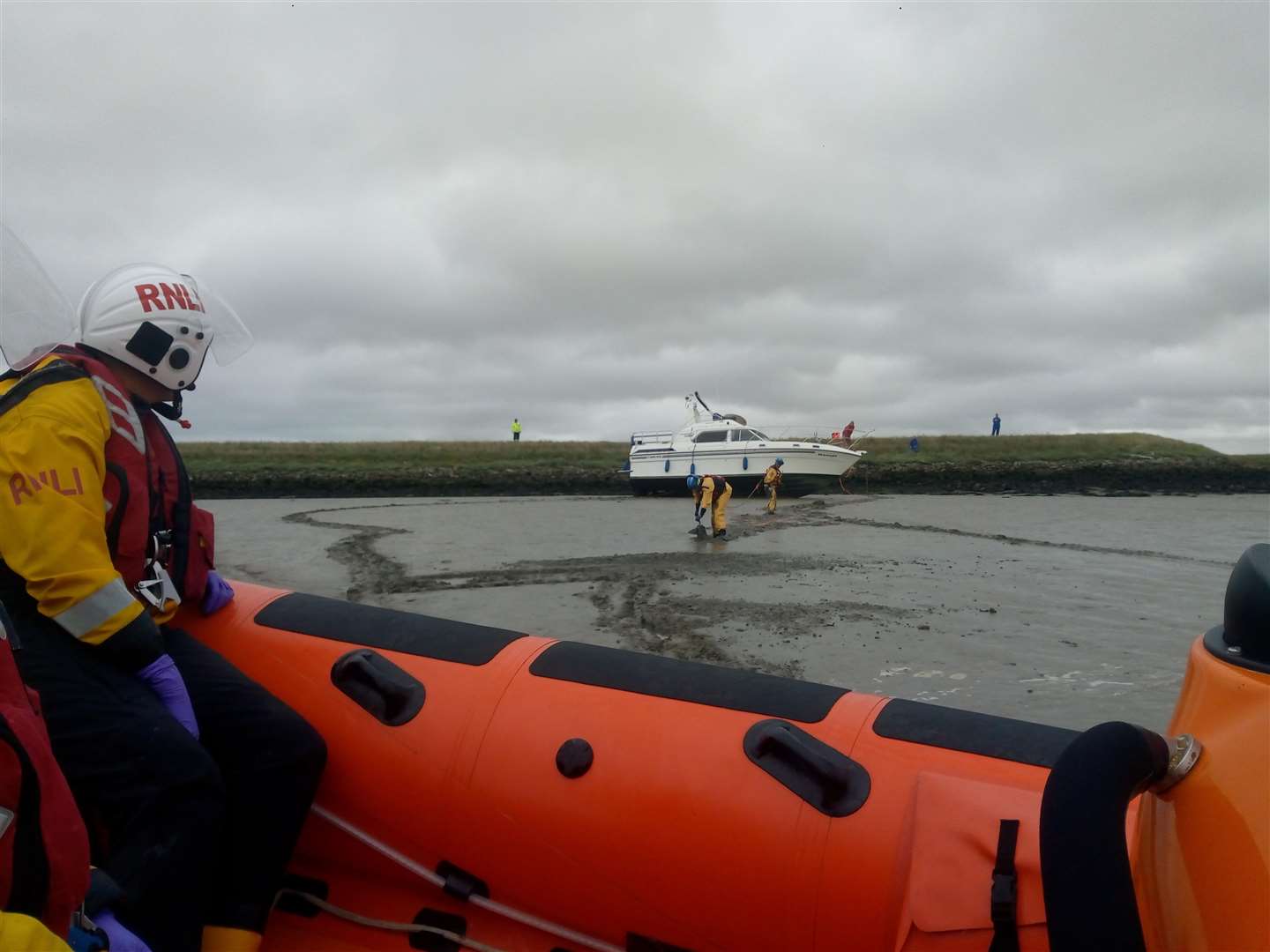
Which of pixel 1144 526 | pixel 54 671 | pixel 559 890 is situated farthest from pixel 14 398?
pixel 1144 526

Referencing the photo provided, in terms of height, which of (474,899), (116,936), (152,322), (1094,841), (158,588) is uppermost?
(152,322)

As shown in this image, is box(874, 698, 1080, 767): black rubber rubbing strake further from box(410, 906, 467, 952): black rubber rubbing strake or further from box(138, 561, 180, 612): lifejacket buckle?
box(138, 561, 180, 612): lifejacket buckle

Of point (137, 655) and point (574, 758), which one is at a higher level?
point (137, 655)

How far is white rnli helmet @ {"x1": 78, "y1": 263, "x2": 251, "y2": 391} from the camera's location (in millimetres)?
2436

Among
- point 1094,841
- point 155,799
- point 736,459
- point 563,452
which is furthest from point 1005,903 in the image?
point 563,452

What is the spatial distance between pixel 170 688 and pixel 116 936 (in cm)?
68

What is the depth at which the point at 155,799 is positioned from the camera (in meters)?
2.13

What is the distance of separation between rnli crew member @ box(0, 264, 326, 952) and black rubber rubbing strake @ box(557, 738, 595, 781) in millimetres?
750

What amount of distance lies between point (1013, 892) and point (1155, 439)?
5366cm

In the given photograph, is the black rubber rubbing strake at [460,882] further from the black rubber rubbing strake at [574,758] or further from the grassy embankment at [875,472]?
the grassy embankment at [875,472]

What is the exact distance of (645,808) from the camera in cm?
224

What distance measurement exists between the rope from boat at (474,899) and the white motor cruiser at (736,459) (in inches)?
986

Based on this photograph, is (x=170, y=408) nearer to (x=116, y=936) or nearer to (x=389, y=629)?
(x=389, y=629)

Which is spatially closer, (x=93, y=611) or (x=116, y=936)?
(x=116, y=936)
